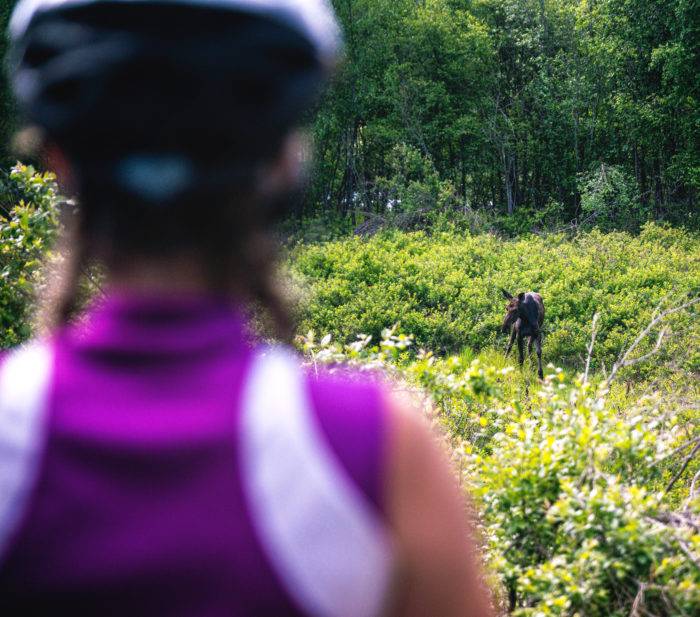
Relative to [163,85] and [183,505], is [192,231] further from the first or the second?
[183,505]

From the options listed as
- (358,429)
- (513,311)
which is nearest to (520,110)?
(513,311)

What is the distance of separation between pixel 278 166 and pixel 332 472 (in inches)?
10.8

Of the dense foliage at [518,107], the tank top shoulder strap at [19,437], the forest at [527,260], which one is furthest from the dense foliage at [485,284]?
the tank top shoulder strap at [19,437]

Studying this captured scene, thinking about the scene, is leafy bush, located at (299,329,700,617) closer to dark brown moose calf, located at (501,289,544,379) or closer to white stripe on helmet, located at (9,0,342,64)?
white stripe on helmet, located at (9,0,342,64)

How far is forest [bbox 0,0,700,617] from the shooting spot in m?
3.61

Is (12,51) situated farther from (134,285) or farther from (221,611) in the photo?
(221,611)

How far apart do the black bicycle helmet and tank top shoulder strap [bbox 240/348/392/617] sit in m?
0.21

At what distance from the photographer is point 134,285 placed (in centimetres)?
64

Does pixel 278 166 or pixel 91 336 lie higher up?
pixel 278 166

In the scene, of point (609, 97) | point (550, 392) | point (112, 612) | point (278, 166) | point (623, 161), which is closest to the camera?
point (112, 612)

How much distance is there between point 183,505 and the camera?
58 centimetres

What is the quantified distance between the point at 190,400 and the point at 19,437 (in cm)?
14

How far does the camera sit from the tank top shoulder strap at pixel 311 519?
0.57 metres

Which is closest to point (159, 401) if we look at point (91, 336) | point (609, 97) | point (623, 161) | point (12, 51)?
point (91, 336)
